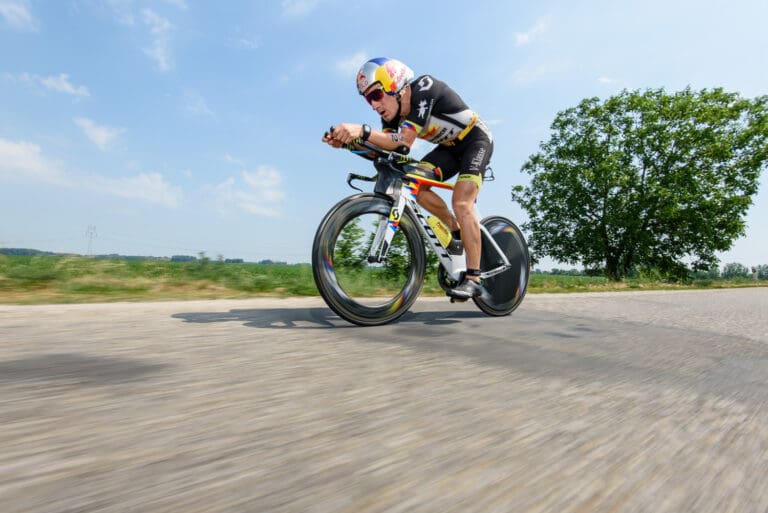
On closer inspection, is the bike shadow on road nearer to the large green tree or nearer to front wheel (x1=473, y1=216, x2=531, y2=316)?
front wheel (x1=473, y1=216, x2=531, y2=316)

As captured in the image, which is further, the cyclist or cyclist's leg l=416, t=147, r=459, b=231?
cyclist's leg l=416, t=147, r=459, b=231

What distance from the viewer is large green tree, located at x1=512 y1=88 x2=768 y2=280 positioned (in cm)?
2728

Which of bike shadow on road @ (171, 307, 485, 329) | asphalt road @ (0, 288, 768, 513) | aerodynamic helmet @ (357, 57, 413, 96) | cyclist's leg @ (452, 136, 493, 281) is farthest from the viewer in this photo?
cyclist's leg @ (452, 136, 493, 281)

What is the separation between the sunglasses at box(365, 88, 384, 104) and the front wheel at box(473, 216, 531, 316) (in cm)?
162

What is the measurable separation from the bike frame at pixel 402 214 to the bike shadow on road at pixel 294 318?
0.43 metres

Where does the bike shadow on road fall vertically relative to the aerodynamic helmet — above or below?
below

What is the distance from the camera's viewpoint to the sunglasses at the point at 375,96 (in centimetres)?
342

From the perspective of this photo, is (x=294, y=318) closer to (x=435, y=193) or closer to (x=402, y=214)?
(x=402, y=214)

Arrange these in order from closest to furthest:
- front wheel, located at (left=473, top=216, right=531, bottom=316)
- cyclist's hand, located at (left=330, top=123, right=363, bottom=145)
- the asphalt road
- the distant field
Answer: the asphalt road
cyclist's hand, located at (left=330, top=123, right=363, bottom=145)
front wheel, located at (left=473, top=216, right=531, bottom=316)
the distant field

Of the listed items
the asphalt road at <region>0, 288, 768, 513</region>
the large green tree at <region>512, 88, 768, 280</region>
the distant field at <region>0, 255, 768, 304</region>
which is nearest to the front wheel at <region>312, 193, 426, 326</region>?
the asphalt road at <region>0, 288, 768, 513</region>

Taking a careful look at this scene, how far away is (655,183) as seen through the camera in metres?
Answer: 27.5

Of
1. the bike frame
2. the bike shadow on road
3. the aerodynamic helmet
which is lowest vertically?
the bike shadow on road

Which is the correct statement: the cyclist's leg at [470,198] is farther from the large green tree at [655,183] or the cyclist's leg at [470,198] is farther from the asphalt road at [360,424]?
the large green tree at [655,183]

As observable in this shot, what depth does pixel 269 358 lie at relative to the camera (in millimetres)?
1966
